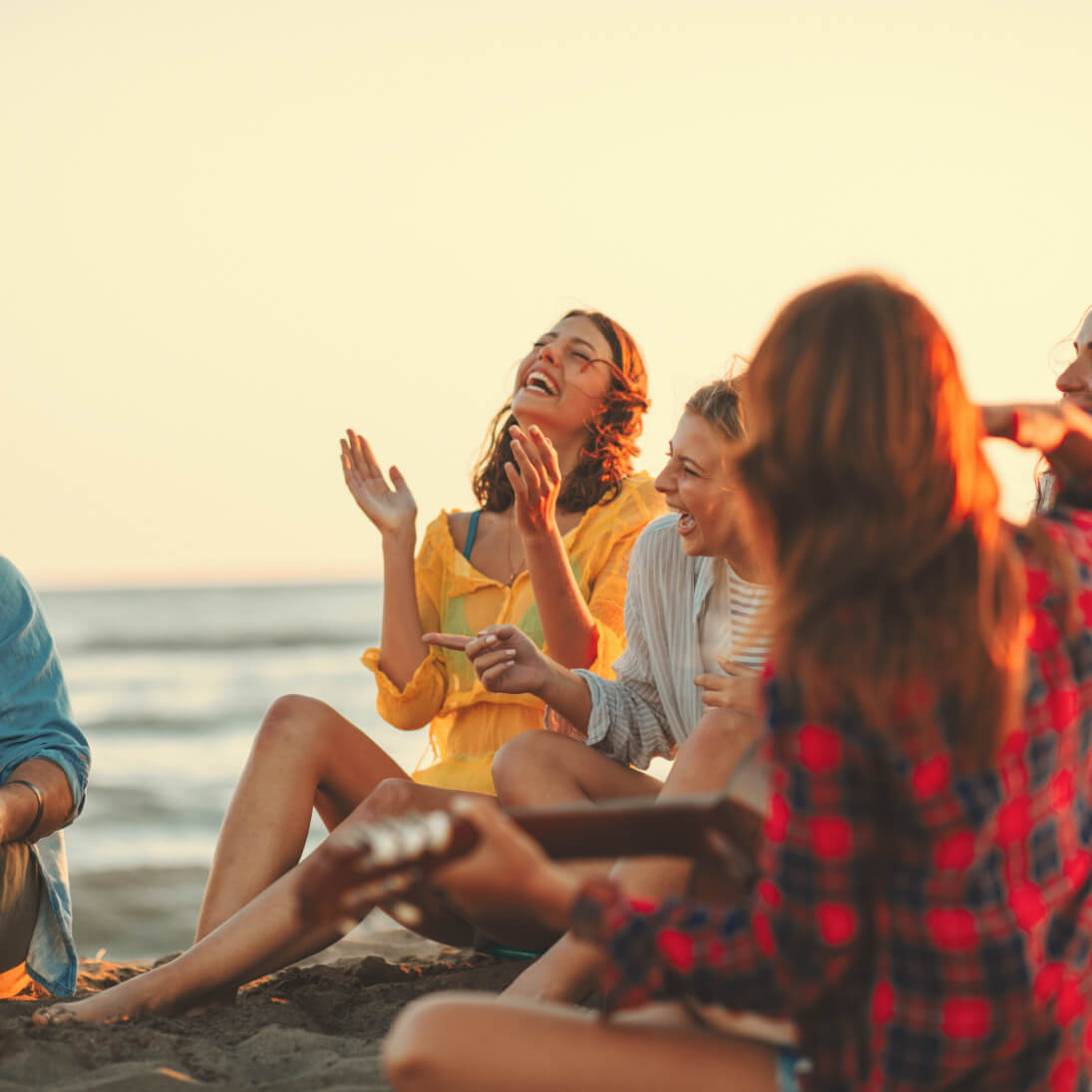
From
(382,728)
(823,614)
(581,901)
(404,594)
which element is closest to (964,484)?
(823,614)

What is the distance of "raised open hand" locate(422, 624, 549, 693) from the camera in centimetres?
310

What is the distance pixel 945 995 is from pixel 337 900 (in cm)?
67

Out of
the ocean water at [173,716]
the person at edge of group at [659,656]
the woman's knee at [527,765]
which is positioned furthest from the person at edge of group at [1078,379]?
the ocean water at [173,716]

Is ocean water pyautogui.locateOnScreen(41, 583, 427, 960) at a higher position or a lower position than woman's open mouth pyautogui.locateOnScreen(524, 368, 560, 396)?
lower

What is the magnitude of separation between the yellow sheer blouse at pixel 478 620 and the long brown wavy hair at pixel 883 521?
7.27ft

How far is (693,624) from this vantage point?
3.30 meters

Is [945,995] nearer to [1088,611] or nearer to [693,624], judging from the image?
[1088,611]

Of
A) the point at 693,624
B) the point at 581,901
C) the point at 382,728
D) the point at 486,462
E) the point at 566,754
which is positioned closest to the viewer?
the point at 581,901

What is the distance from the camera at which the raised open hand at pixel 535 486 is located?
342 centimetres

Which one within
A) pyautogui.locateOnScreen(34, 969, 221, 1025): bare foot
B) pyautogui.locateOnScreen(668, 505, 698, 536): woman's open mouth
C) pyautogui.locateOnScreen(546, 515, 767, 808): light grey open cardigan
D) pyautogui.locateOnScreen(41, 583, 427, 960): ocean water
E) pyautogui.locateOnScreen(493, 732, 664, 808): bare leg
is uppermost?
pyautogui.locateOnScreen(668, 505, 698, 536): woman's open mouth

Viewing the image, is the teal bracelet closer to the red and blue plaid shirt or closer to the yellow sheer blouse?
the yellow sheer blouse

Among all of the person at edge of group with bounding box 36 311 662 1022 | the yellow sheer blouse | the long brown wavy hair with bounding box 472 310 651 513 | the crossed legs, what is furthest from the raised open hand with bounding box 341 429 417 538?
the crossed legs

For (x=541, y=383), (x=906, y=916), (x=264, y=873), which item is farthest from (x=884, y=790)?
(x=541, y=383)

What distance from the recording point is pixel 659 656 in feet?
11.0
